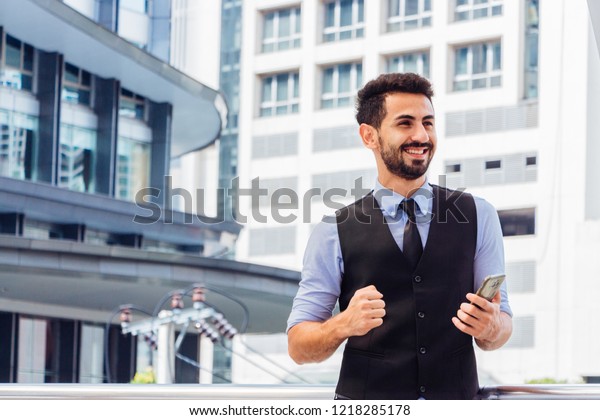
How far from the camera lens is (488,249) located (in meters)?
2.62

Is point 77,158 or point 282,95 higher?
point 282,95

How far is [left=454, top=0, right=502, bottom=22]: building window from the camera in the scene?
175 feet

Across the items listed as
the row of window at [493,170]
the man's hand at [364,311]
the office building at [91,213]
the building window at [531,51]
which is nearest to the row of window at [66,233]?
the office building at [91,213]

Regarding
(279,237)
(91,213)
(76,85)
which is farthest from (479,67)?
(91,213)

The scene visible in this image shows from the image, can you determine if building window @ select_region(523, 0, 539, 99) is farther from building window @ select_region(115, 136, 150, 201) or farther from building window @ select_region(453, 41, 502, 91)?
building window @ select_region(115, 136, 150, 201)

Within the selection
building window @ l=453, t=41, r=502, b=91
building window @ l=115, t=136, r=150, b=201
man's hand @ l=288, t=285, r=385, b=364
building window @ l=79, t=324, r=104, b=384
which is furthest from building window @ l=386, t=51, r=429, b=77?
man's hand @ l=288, t=285, r=385, b=364

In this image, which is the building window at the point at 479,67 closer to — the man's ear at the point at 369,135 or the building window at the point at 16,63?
the building window at the point at 16,63

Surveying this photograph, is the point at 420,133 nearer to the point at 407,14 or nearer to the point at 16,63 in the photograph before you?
the point at 16,63

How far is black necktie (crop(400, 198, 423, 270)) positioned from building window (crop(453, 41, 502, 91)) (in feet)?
171

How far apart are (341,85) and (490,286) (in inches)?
2177

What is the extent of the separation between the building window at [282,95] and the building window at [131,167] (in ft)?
77.7
